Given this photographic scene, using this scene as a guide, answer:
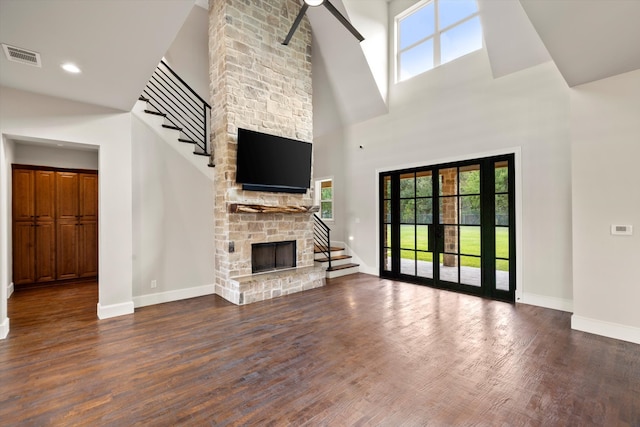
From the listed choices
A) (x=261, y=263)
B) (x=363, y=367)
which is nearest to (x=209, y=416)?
(x=363, y=367)

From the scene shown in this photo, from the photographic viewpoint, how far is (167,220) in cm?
471

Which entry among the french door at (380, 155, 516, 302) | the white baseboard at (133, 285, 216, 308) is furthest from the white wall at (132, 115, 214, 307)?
the french door at (380, 155, 516, 302)

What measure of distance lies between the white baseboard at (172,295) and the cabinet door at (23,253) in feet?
8.77

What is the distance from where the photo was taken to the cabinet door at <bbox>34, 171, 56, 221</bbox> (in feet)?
17.7

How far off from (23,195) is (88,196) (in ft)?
3.05

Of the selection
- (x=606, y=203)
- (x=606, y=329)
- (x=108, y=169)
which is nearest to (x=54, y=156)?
(x=108, y=169)

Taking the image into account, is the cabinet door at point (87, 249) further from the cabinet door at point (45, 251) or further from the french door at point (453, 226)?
the french door at point (453, 226)

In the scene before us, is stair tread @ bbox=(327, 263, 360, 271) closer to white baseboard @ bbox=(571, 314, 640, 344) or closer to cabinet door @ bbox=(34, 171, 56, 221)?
white baseboard @ bbox=(571, 314, 640, 344)

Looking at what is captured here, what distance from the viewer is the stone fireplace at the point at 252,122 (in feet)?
16.1

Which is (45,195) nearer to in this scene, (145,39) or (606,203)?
(145,39)

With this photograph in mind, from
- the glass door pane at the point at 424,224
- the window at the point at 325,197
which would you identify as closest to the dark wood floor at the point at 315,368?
the glass door pane at the point at 424,224

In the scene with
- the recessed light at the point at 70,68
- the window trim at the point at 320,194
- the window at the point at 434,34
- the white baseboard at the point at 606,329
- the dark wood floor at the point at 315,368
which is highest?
the window at the point at 434,34

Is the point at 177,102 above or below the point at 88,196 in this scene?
above

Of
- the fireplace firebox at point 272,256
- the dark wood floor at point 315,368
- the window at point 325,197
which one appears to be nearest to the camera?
the dark wood floor at point 315,368
